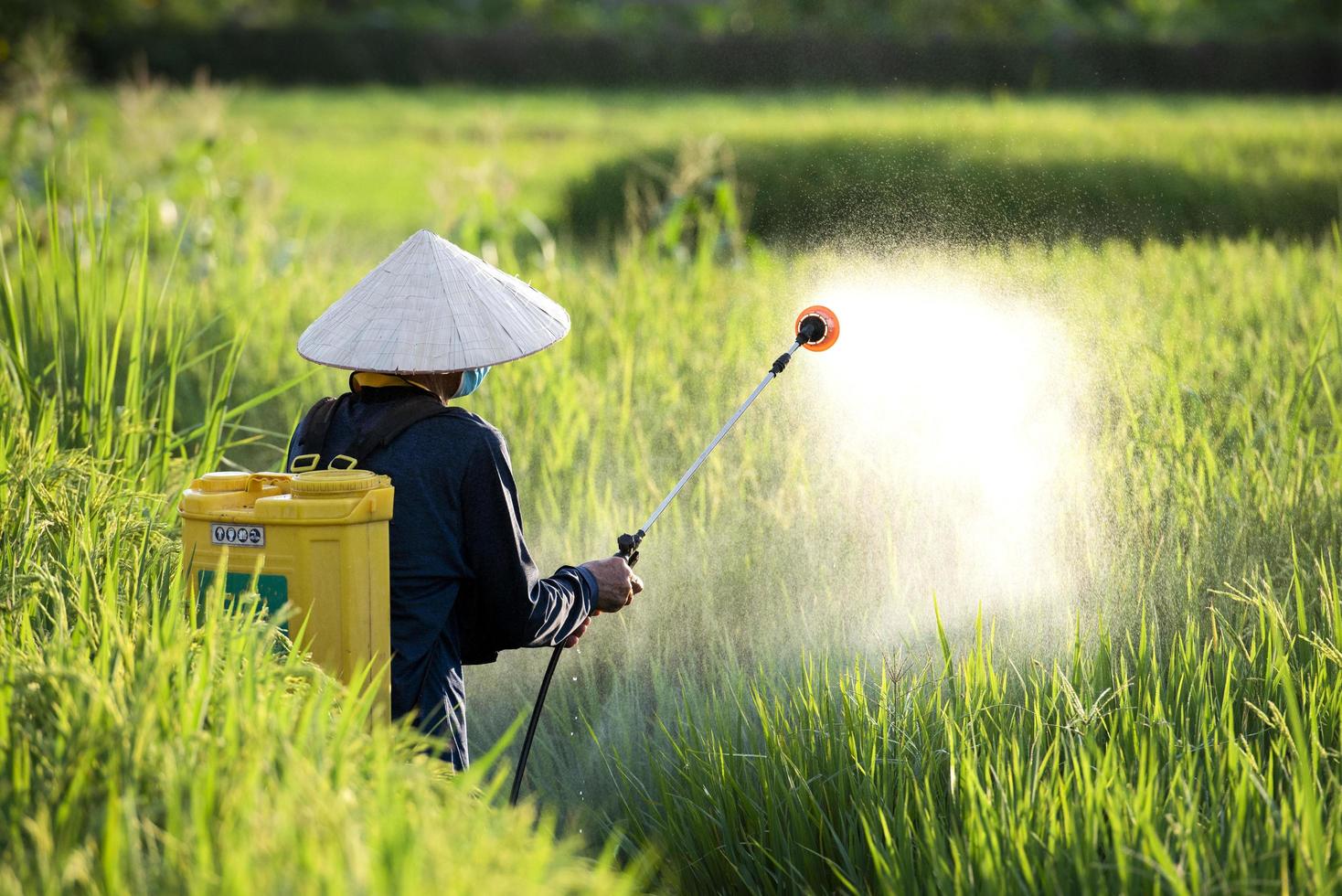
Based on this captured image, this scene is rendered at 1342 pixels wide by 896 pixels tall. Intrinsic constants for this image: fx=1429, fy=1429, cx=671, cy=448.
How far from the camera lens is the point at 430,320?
274 centimetres

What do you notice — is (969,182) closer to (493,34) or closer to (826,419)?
(826,419)

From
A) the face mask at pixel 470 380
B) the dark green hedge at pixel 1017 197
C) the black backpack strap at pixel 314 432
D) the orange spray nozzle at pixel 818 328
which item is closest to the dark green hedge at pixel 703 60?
the dark green hedge at pixel 1017 197

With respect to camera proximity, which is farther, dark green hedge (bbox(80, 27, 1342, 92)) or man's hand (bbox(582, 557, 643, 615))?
dark green hedge (bbox(80, 27, 1342, 92))

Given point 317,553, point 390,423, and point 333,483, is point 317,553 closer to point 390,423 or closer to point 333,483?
point 333,483

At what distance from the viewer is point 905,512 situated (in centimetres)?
406

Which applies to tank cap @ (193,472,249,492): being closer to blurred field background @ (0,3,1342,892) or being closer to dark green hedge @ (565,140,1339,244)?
blurred field background @ (0,3,1342,892)

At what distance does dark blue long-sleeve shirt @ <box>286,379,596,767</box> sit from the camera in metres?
2.59

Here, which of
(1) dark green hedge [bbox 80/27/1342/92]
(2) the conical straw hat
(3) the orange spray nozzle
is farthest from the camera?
(1) dark green hedge [bbox 80/27/1342/92]

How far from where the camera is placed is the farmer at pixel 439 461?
260 centimetres

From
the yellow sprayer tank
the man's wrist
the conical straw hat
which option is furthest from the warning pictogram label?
the man's wrist

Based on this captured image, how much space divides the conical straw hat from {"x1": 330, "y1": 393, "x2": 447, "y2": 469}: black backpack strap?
0.21ft

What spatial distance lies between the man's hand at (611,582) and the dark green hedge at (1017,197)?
506 cm

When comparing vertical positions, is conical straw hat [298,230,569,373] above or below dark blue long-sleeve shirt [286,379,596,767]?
above

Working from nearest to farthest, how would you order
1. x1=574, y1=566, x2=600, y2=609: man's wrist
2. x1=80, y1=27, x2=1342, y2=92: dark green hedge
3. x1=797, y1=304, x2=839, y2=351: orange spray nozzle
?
x1=574, y1=566, x2=600, y2=609: man's wrist
x1=797, y1=304, x2=839, y2=351: orange spray nozzle
x1=80, y1=27, x2=1342, y2=92: dark green hedge
